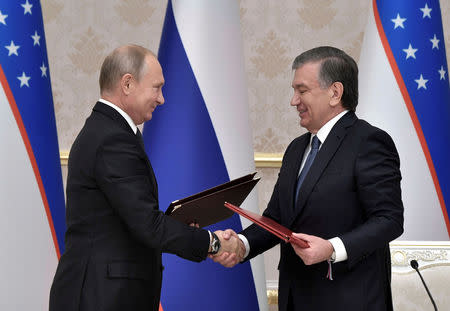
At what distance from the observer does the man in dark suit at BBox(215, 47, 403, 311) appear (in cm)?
185

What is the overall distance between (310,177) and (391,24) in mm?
1527

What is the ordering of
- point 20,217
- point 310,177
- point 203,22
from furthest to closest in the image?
1. point 203,22
2. point 20,217
3. point 310,177

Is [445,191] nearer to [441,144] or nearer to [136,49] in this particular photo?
[441,144]

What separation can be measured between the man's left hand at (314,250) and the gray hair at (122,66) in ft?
2.53

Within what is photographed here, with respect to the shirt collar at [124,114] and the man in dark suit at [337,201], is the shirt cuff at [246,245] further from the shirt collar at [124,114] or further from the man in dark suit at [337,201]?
the shirt collar at [124,114]

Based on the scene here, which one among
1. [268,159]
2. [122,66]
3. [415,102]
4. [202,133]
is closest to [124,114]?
[122,66]

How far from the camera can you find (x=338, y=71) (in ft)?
6.68

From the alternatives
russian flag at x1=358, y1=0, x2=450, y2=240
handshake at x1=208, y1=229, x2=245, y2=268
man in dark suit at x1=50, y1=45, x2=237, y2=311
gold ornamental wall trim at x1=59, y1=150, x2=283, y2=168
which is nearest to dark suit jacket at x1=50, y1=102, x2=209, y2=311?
man in dark suit at x1=50, y1=45, x2=237, y2=311

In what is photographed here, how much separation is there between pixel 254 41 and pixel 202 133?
1.56 metres

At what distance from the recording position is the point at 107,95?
200 cm

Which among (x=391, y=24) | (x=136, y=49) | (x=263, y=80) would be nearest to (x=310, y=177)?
(x=136, y=49)

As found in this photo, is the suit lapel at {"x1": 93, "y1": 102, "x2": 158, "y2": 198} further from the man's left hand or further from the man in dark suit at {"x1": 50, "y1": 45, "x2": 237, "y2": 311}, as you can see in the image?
the man's left hand

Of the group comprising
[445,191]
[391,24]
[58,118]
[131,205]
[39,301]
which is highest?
[391,24]

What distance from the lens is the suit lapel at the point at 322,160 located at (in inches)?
76.0
